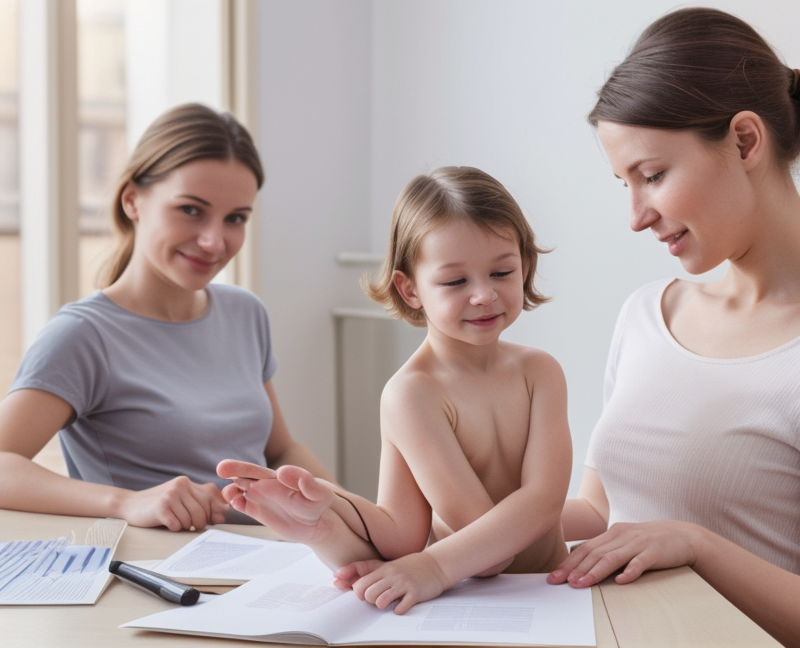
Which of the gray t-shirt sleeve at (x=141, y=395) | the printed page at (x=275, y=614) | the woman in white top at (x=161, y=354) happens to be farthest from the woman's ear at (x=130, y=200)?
the printed page at (x=275, y=614)

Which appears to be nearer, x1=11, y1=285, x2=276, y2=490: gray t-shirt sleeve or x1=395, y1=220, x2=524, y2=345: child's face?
x1=395, y1=220, x2=524, y2=345: child's face

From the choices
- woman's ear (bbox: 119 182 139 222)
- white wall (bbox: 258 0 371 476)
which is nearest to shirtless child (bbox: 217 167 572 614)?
woman's ear (bbox: 119 182 139 222)

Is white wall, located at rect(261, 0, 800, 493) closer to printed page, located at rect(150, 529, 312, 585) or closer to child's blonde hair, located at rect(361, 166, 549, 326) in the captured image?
child's blonde hair, located at rect(361, 166, 549, 326)

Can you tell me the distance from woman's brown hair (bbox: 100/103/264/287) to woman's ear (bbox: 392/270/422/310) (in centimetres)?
74

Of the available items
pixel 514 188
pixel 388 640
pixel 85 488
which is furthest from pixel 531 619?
pixel 514 188

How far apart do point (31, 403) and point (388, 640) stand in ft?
2.99

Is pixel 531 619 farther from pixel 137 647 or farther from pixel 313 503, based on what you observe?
pixel 137 647

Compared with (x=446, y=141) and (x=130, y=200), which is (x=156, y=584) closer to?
(x=130, y=200)

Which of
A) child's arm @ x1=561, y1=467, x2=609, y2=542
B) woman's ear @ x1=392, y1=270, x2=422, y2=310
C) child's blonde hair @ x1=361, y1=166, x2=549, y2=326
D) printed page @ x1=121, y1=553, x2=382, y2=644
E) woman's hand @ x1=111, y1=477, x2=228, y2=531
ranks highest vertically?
child's blonde hair @ x1=361, y1=166, x2=549, y2=326

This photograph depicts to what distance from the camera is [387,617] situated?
83 cm

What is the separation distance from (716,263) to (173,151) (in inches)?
39.6

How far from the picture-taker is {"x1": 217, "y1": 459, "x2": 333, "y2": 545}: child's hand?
2.75ft

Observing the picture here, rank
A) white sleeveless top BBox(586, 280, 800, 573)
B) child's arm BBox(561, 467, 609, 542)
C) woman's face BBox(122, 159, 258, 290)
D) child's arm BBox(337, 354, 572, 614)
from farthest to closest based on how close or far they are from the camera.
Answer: woman's face BBox(122, 159, 258, 290) → child's arm BBox(561, 467, 609, 542) → white sleeveless top BBox(586, 280, 800, 573) → child's arm BBox(337, 354, 572, 614)

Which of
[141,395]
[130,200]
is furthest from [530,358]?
[130,200]
